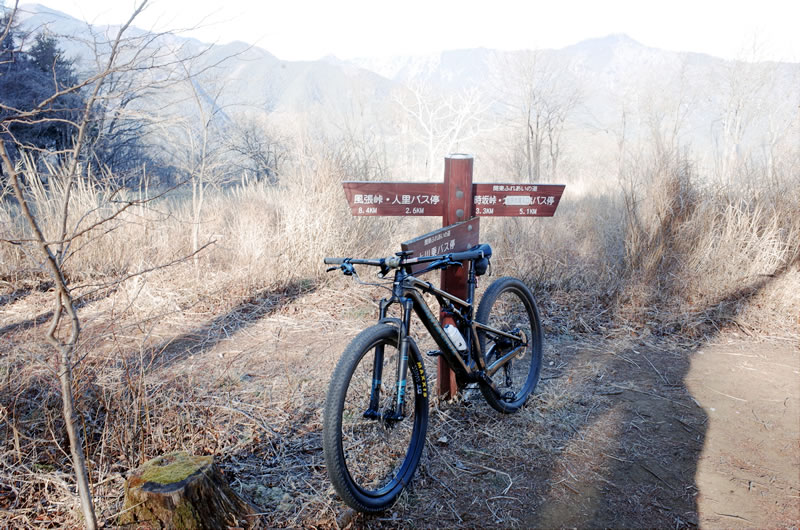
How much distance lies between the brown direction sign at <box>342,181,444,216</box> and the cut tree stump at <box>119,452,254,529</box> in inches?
60.8

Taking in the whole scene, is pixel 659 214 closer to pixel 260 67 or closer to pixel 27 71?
pixel 27 71

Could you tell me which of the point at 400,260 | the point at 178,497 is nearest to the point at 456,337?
the point at 400,260

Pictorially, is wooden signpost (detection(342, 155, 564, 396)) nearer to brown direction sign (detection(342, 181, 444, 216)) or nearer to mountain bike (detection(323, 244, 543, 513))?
brown direction sign (detection(342, 181, 444, 216))

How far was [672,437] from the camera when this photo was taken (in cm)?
303

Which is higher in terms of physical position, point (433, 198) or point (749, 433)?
point (433, 198)

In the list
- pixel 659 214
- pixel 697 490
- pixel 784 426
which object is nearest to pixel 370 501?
pixel 697 490

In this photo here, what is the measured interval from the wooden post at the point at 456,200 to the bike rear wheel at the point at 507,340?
185mm

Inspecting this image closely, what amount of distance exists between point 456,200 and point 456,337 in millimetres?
825

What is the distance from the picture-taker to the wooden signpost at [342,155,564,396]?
9.75ft

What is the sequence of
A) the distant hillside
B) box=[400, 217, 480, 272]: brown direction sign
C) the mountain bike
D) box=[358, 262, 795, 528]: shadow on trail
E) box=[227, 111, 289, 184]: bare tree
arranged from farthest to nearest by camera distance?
box=[227, 111, 289, 184]: bare tree, the distant hillside, box=[400, 217, 480, 272]: brown direction sign, box=[358, 262, 795, 528]: shadow on trail, the mountain bike

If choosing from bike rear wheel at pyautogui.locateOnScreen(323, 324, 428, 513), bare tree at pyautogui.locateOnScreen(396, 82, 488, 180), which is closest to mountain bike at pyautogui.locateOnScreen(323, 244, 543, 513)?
bike rear wheel at pyautogui.locateOnScreen(323, 324, 428, 513)

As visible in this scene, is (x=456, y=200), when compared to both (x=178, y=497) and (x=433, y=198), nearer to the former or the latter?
(x=433, y=198)

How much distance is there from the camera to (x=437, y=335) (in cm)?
253

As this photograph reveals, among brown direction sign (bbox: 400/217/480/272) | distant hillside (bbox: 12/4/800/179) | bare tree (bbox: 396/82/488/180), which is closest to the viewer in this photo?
brown direction sign (bbox: 400/217/480/272)
